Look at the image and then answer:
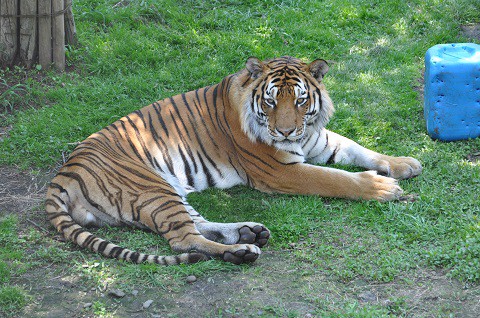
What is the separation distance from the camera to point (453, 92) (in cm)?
529

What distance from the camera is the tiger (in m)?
4.34

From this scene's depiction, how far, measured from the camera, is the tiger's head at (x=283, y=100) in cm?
478

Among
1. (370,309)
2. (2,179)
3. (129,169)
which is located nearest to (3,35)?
(2,179)

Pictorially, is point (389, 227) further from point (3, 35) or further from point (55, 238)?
point (3, 35)

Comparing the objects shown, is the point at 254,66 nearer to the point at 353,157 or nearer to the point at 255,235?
the point at 353,157

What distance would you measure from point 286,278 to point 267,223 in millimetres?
689

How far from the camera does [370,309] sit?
11.7 ft

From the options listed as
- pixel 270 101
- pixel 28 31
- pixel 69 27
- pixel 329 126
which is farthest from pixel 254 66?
pixel 69 27

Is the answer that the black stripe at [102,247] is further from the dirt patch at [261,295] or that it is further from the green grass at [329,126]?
the dirt patch at [261,295]

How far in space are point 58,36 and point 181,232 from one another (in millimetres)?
3028

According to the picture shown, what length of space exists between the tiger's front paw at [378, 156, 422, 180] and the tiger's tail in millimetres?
1686

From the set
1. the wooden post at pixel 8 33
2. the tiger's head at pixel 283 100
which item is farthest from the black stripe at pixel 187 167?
the wooden post at pixel 8 33

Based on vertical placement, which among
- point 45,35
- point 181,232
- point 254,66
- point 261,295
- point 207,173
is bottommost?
Answer: point 261,295

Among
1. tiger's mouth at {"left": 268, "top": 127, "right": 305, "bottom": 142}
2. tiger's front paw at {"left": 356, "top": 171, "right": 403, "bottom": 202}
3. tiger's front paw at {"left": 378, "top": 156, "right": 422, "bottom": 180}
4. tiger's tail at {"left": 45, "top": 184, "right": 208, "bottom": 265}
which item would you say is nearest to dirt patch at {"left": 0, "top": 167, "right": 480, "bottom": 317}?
tiger's tail at {"left": 45, "top": 184, "right": 208, "bottom": 265}
